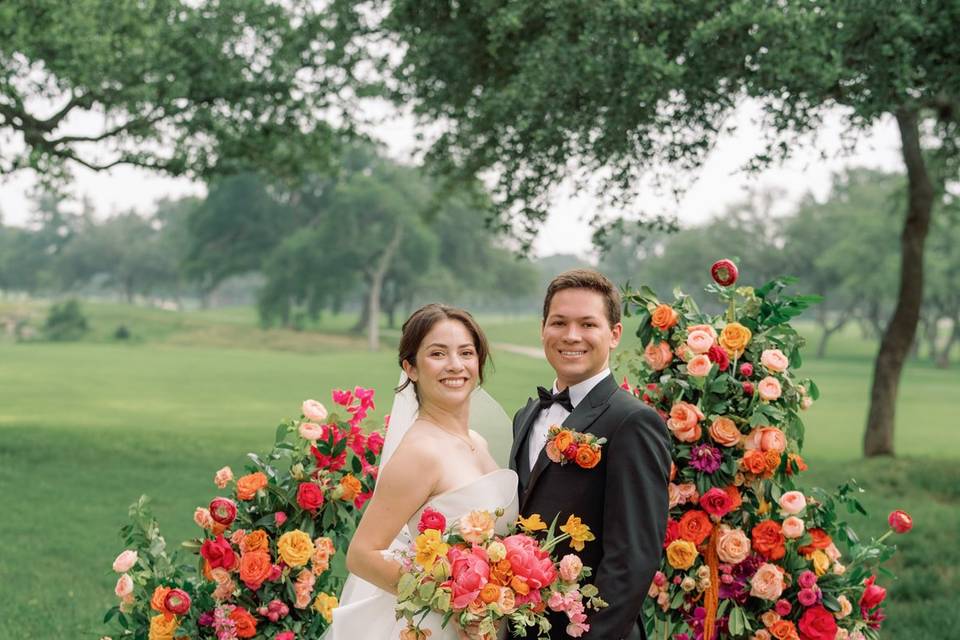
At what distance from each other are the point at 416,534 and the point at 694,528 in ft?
5.36

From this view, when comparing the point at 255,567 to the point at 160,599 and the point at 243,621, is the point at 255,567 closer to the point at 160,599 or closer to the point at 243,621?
the point at 243,621

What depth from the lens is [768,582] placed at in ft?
14.9

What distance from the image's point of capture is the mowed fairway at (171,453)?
908 centimetres

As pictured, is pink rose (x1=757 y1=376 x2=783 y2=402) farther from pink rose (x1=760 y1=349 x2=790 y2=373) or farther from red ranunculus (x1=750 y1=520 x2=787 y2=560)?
red ranunculus (x1=750 y1=520 x2=787 y2=560)

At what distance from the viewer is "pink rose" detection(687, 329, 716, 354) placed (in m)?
4.52

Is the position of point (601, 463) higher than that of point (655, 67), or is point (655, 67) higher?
point (655, 67)

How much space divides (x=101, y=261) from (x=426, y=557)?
98.5 metres

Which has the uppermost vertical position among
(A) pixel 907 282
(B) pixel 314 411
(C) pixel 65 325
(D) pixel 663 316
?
(A) pixel 907 282

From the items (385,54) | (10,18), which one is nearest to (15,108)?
(10,18)

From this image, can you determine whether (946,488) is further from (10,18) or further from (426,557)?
(10,18)

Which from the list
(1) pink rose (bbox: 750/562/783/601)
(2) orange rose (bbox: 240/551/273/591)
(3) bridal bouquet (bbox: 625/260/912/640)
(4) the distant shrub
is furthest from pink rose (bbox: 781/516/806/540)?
(4) the distant shrub

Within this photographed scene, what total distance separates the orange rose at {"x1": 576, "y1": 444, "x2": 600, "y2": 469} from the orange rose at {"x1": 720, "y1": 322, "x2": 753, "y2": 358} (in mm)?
1778

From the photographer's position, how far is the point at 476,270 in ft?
226

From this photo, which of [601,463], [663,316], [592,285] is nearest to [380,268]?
→ [663,316]
